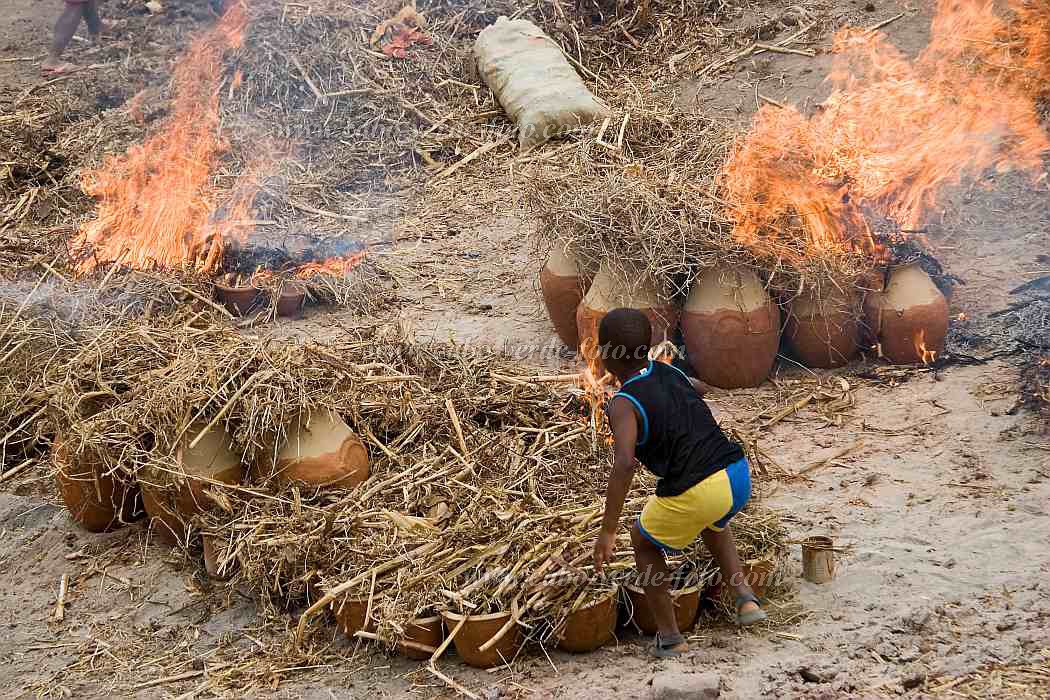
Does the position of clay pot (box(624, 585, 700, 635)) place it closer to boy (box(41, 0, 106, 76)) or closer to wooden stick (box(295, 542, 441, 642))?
wooden stick (box(295, 542, 441, 642))

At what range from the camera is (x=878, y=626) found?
13.4 feet

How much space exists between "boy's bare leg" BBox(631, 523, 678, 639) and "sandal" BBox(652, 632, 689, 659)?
2 cm

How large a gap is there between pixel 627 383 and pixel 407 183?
742 cm

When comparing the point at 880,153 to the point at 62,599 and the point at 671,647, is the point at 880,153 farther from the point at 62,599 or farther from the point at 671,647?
the point at 62,599

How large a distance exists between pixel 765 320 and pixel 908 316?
2.86 ft

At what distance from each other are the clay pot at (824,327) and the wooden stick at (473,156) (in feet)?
17.2

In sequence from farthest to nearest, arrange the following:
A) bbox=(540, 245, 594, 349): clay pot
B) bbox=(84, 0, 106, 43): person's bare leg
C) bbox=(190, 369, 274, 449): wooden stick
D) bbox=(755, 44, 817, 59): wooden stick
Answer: bbox=(84, 0, 106, 43): person's bare leg → bbox=(755, 44, 817, 59): wooden stick → bbox=(540, 245, 594, 349): clay pot → bbox=(190, 369, 274, 449): wooden stick

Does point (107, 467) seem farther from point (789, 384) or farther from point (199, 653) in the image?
point (789, 384)

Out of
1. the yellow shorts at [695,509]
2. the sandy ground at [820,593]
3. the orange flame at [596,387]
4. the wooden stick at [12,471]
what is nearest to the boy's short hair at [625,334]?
the yellow shorts at [695,509]

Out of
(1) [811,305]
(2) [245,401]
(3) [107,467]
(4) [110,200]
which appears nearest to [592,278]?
(1) [811,305]

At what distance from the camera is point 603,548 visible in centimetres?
400

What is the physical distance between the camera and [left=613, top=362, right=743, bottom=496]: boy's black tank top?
3.96 metres

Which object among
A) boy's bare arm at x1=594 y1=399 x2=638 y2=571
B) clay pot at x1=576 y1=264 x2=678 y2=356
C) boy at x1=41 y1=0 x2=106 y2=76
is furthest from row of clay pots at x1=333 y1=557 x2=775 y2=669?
boy at x1=41 y1=0 x2=106 y2=76

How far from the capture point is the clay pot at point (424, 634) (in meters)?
4.25
